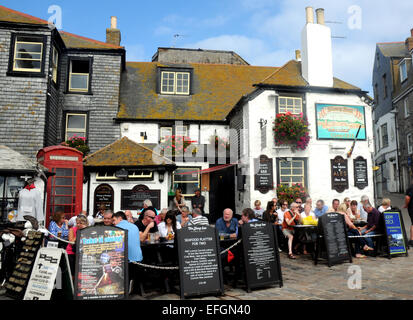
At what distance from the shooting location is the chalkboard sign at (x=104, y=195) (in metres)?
13.2

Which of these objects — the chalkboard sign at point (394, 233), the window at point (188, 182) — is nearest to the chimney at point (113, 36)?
the window at point (188, 182)

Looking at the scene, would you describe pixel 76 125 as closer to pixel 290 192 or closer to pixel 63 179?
pixel 63 179

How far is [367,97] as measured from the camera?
1540 cm

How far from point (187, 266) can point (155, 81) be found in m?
15.6

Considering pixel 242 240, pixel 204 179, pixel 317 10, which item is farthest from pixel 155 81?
pixel 242 240

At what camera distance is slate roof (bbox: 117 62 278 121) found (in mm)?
17250

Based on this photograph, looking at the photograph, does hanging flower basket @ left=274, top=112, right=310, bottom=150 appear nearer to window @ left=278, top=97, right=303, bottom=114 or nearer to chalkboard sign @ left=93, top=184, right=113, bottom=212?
window @ left=278, top=97, right=303, bottom=114

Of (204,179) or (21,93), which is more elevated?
(21,93)

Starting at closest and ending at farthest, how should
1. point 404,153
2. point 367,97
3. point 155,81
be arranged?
1. point 367,97
2. point 155,81
3. point 404,153

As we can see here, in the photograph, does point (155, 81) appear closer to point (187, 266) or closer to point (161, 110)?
point (161, 110)

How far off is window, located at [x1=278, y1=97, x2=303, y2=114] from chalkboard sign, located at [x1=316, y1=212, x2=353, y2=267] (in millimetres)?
7694

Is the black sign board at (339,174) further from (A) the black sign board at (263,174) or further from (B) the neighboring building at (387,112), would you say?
(B) the neighboring building at (387,112)
